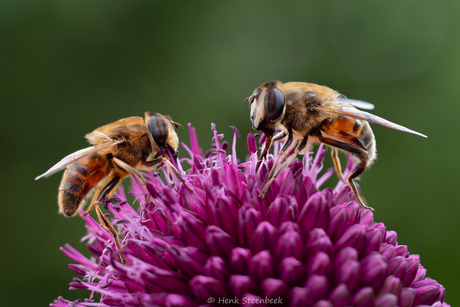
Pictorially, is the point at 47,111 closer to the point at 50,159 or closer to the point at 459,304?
the point at 50,159

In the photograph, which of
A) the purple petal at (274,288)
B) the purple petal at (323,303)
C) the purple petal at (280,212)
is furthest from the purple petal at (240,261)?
the purple petal at (323,303)

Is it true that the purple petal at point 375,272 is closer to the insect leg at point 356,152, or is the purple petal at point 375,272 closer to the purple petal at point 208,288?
the purple petal at point 208,288

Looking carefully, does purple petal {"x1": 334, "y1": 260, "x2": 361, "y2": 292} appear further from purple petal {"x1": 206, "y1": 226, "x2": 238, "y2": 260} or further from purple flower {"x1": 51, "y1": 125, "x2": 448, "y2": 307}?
purple petal {"x1": 206, "y1": 226, "x2": 238, "y2": 260}

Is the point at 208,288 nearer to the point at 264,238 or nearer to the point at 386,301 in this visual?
the point at 264,238

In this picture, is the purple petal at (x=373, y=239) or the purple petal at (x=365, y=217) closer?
the purple petal at (x=373, y=239)

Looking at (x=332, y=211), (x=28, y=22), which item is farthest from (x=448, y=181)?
(x=28, y=22)
